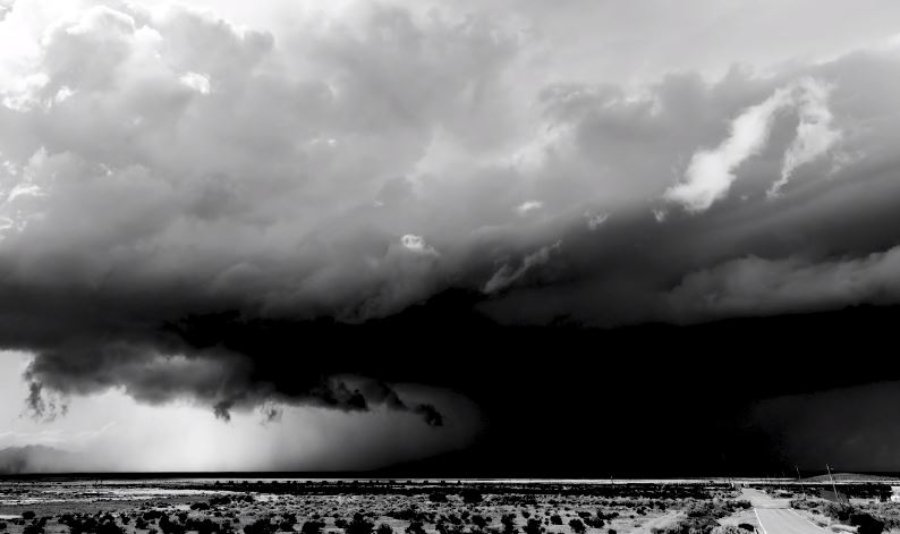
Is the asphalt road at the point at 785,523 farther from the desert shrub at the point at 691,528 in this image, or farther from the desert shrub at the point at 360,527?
the desert shrub at the point at 360,527

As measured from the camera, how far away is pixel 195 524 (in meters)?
61.8

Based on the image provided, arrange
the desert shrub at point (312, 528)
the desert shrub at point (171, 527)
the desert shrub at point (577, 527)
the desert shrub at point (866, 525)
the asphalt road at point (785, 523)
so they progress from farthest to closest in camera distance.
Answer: the asphalt road at point (785, 523)
the desert shrub at point (577, 527)
the desert shrub at point (312, 528)
the desert shrub at point (171, 527)
the desert shrub at point (866, 525)

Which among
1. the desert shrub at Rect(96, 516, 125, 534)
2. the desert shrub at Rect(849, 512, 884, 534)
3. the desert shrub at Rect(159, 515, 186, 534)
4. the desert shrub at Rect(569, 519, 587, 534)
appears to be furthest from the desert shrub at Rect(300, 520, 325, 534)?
the desert shrub at Rect(849, 512, 884, 534)

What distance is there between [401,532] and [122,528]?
81.8ft

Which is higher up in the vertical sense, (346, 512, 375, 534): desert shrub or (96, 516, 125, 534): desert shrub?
(96, 516, 125, 534): desert shrub

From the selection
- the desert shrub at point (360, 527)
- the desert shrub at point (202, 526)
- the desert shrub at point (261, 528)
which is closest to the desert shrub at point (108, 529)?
the desert shrub at point (202, 526)

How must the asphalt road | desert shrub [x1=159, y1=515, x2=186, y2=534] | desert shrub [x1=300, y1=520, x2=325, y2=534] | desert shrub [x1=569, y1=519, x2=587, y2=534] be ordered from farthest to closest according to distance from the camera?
the asphalt road
desert shrub [x1=569, y1=519, x2=587, y2=534]
desert shrub [x1=300, y1=520, x2=325, y2=534]
desert shrub [x1=159, y1=515, x2=186, y2=534]

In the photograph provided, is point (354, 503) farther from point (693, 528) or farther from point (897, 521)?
point (897, 521)

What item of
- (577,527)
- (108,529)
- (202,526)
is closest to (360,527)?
(202,526)

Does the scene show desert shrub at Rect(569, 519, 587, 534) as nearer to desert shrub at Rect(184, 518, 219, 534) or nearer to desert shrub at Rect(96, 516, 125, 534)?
desert shrub at Rect(184, 518, 219, 534)

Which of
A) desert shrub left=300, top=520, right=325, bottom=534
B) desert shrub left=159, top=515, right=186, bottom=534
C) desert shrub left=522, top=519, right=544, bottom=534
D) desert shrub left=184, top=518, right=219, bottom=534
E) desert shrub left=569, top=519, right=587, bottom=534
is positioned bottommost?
desert shrub left=569, top=519, right=587, bottom=534


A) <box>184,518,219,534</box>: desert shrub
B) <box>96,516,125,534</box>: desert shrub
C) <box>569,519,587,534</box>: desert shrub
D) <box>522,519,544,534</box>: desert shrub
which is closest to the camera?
<box>96,516,125,534</box>: desert shrub

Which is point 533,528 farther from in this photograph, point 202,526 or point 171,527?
point 171,527

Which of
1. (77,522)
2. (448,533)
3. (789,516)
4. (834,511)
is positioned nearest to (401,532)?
(448,533)
